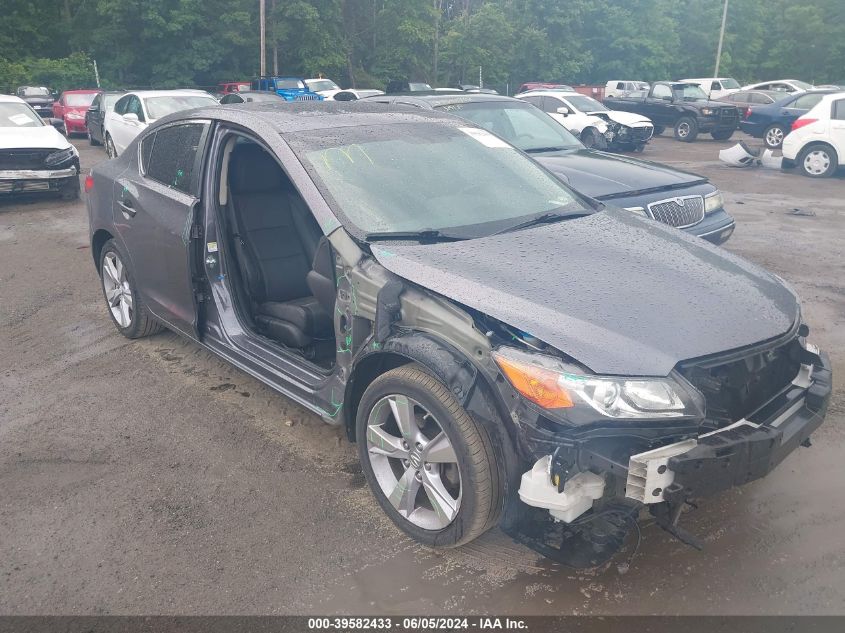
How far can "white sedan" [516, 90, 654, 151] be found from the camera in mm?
16781

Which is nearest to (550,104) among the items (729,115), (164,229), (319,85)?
(729,115)

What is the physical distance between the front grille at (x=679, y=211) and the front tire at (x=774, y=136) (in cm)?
1342

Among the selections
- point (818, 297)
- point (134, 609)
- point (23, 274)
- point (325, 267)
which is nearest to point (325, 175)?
point (325, 267)

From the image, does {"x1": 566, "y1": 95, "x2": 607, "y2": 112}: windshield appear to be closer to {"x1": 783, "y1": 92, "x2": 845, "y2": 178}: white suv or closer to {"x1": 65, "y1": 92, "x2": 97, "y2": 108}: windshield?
{"x1": 783, "y1": 92, "x2": 845, "y2": 178}: white suv

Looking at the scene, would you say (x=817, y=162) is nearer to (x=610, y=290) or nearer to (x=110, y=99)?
(x=610, y=290)

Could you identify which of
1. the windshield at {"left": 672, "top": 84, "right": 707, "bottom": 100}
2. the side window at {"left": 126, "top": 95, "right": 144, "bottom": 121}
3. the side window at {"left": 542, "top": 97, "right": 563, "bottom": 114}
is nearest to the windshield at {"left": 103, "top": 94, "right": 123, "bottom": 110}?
the side window at {"left": 126, "top": 95, "right": 144, "bottom": 121}

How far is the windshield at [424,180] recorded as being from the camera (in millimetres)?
3461

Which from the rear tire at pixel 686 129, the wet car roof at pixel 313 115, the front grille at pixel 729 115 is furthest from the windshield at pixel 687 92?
the wet car roof at pixel 313 115

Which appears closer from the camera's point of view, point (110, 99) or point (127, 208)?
point (127, 208)

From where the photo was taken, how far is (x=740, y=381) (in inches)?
110

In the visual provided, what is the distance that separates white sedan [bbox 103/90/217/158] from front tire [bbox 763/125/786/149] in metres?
13.5

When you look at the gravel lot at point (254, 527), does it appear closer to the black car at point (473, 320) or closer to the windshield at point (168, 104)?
the black car at point (473, 320)

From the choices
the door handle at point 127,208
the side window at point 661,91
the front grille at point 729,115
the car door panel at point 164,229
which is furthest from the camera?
the side window at point 661,91

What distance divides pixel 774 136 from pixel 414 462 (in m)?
18.3
